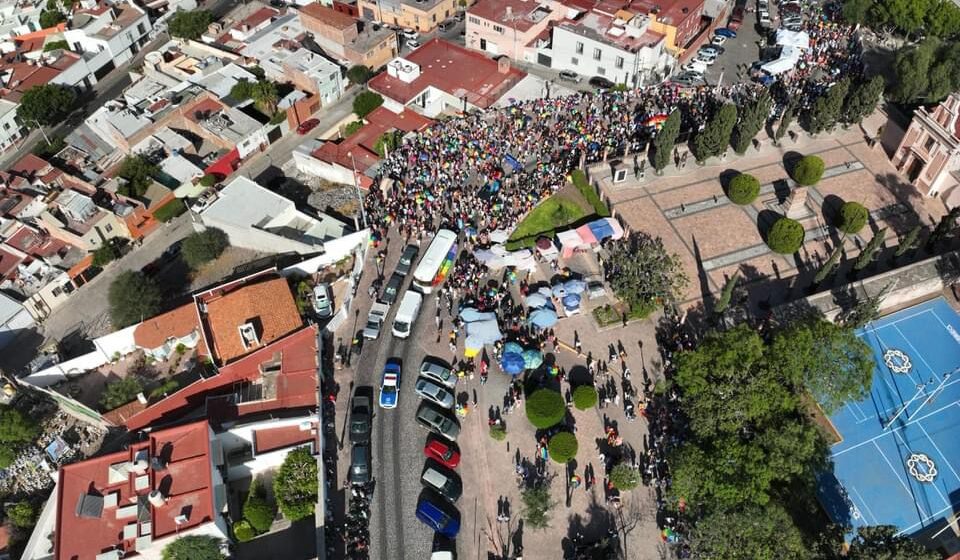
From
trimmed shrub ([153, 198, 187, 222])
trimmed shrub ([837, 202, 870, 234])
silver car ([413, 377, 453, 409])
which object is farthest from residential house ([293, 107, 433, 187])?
trimmed shrub ([837, 202, 870, 234])

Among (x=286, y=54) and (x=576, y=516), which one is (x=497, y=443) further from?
(x=286, y=54)

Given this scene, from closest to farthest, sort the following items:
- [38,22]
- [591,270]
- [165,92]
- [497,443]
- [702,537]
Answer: [702,537]
[497,443]
[591,270]
[165,92]
[38,22]

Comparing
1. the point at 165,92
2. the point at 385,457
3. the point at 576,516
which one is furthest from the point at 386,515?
the point at 165,92

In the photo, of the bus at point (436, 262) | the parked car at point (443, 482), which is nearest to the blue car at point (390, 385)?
the parked car at point (443, 482)

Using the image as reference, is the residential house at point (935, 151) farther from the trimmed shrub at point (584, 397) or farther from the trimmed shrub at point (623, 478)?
the trimmed shrub at point (623, 478)

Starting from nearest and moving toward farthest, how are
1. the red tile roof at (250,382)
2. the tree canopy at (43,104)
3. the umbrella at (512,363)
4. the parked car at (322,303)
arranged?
the red tile roof at (250,382) → the umbrella at (512,363) → the parked car at (322,303) → the tree canopy at (43,104)

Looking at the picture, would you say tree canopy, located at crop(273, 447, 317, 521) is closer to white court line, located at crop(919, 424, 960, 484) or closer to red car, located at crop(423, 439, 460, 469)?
red car, located at crop(423, 439, 460, 469)
